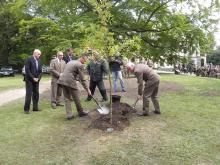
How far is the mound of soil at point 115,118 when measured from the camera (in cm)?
1009

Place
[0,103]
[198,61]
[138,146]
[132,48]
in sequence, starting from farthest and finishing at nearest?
[198,61] < [0,103] < [132,48] < [138,146]

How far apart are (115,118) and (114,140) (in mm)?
1340

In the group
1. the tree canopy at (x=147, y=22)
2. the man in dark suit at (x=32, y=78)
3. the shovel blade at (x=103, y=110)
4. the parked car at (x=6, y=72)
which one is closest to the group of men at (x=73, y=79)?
the man in dark suit at (x=32, y=78)

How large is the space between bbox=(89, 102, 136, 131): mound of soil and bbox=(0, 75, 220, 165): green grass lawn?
0.21m

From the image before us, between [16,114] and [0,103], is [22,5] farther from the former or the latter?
[16,114]

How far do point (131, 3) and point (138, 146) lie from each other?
13.9 metres

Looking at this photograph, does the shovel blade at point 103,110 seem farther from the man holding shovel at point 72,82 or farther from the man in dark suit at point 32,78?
the man in dark suit at point 32,78

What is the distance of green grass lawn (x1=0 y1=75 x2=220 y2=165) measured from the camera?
27.0 feet

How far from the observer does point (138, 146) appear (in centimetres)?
883

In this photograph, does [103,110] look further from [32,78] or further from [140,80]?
[32,78]

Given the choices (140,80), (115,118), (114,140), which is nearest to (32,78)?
(115,118)

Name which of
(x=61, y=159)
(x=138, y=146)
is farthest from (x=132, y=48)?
(x=61, y=159)

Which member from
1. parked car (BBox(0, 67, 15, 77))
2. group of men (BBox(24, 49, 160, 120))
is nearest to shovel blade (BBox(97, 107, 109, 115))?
group of men (BBox(24, 49, 160, 120))

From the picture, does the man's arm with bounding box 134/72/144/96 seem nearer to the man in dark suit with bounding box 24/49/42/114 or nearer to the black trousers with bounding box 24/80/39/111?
the man in dark suit with bounding box 24/49/42/114
